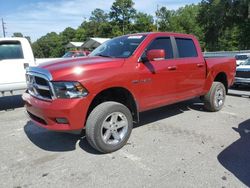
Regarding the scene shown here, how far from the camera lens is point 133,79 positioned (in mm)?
4754

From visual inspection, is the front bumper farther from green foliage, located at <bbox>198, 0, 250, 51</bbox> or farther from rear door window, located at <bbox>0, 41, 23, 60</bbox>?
green foliage, located at <bbox>198, 0, 250, 51</bbox>

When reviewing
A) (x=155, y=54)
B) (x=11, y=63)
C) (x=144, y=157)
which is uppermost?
(x=155, y=54)

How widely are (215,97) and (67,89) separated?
169 inches

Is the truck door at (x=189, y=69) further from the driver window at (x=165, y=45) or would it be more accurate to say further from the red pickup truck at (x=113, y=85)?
the driver window at (x=165, y=45)

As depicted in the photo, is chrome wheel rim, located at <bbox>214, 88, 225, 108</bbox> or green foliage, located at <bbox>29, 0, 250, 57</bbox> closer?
chrome wheel rim, located at <bbox>214, 88, 225, 108</bbox>

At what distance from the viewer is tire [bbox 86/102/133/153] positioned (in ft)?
14.0

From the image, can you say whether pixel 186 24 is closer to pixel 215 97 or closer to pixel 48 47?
pixel 48 47

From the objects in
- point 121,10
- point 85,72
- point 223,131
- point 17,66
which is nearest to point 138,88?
point 85,72

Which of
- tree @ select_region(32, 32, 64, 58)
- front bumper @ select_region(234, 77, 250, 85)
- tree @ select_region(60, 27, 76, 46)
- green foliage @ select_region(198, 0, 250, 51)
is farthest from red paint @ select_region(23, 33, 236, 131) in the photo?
tree @ select_region(60, 27, 76, 46)

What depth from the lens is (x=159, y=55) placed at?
15.7 feet

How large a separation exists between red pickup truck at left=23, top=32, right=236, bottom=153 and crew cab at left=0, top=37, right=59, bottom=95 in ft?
9.96

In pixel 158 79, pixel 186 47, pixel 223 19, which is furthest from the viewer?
pixel 223 19

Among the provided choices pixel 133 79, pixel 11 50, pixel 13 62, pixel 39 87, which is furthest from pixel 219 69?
pixel 11 50

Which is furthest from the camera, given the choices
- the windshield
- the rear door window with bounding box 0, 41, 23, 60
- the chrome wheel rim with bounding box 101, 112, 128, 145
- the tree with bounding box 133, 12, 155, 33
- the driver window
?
the tree with bounding box 133, 12, 155, 33
